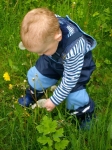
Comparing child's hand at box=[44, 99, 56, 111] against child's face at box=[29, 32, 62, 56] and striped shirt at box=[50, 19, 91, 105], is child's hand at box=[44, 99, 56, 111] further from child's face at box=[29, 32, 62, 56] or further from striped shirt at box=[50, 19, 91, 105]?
child's face at box=[29, 32, 62, 56]

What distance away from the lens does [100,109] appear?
2.76 m

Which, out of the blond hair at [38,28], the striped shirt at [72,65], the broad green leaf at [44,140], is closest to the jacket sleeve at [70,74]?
the striped shirt at [72,65]

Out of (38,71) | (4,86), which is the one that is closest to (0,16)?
(4,86)

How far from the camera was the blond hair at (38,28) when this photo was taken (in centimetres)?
207

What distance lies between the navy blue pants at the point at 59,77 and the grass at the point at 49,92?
0.10m

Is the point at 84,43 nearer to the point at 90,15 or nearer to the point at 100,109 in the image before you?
the point at 100,109

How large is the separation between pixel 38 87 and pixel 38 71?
12 cm

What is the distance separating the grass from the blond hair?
→ 1.45 ft

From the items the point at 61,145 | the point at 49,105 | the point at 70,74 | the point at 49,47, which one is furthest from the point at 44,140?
the point at 49,47

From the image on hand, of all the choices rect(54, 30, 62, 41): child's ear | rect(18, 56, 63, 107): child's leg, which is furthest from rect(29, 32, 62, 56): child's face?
rect(18, 56, 63, 107): child's leg

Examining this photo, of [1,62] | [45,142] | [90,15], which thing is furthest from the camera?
[90,15]

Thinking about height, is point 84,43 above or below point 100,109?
above

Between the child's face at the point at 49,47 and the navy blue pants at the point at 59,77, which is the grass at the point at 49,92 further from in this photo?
the child's face at the point at 49,47

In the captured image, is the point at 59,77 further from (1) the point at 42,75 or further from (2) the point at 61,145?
(2) the point at 61,145
